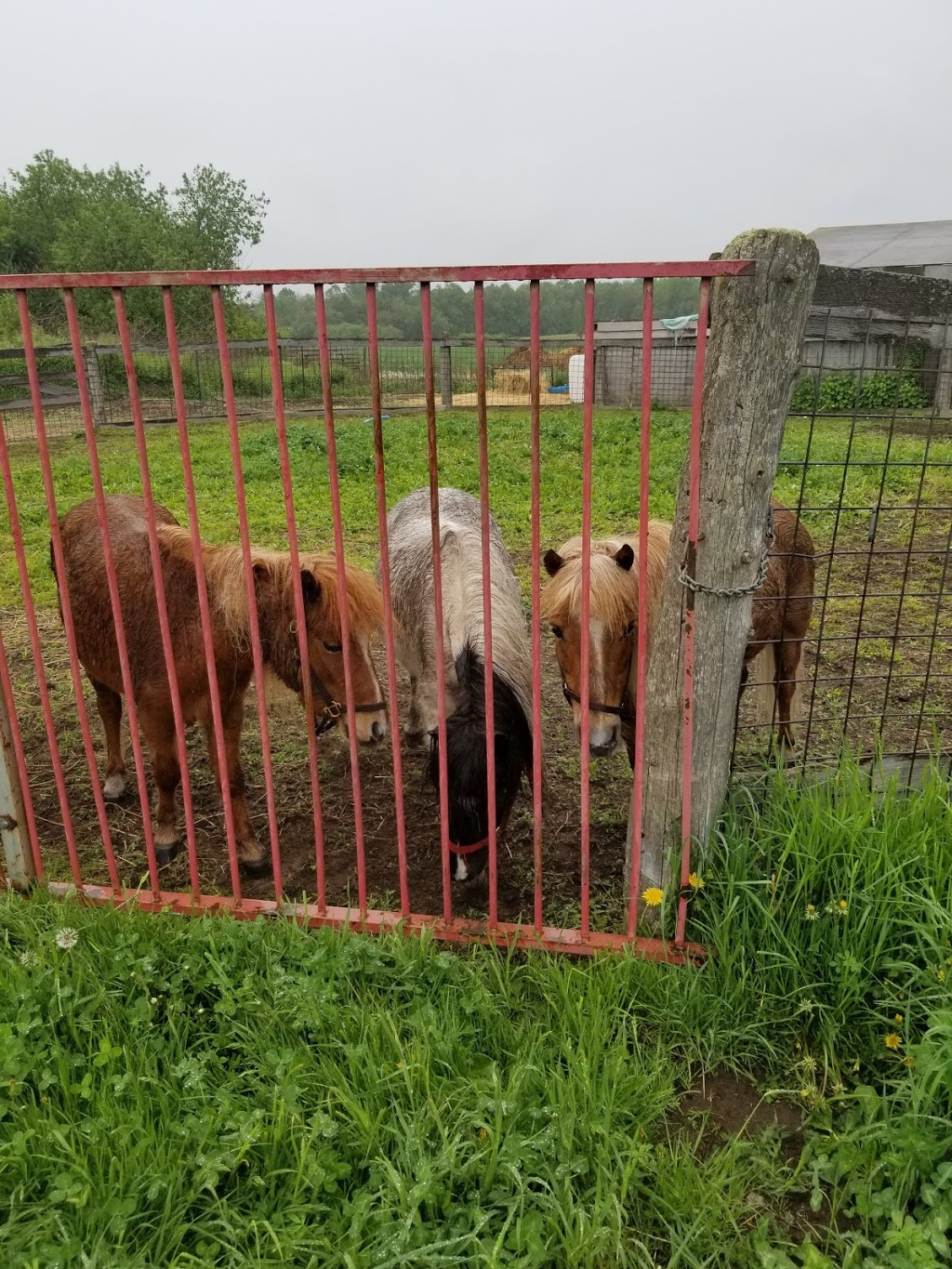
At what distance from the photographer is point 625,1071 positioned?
2373 millimetres

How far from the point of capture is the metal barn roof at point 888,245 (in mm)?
22375

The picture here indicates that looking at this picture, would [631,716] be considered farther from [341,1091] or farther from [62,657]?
[62,657]

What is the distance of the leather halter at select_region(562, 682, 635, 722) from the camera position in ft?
10.9

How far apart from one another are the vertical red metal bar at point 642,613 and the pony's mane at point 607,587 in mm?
515

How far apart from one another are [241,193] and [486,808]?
5005cm

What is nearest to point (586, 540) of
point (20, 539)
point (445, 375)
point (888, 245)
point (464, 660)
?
point (464, 660)

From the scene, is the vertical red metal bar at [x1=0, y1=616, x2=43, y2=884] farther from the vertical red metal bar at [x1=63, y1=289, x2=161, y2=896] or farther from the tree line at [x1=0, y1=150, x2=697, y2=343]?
the tree line at [x1=0, y1=150, x2=697, y2=343]

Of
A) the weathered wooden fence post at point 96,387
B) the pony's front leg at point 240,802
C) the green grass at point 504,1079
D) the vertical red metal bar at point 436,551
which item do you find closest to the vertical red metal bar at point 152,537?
the green grass at point 504,1079

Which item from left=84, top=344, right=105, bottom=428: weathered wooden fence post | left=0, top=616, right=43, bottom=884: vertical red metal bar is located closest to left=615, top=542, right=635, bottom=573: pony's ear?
left=0, top=616, right=43, bottom=884: vertical red metal bar

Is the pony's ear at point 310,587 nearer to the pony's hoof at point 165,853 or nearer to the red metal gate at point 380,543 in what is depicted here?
the red metal gate at point 380,543

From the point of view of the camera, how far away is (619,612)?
11.1ft

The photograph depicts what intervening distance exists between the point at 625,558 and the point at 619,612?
0.73ft

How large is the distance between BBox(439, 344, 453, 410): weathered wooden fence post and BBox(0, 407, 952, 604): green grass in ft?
11.2

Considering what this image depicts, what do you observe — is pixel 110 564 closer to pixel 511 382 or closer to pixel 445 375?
pixel 445 375
